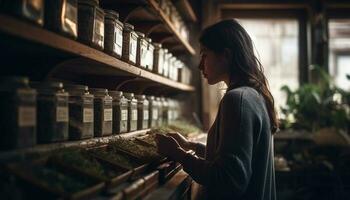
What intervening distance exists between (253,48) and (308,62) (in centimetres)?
391

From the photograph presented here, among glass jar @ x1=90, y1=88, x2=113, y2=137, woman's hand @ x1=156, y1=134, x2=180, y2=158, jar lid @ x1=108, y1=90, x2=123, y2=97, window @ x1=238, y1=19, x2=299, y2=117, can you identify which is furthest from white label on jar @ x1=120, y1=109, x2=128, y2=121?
window @ x1=238, y1=19, x2=299, y2=117

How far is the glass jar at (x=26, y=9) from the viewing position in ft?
4.06

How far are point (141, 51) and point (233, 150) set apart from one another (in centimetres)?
118

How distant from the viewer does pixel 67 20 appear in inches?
62.4

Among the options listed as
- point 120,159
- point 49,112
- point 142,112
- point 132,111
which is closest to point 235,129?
point 120,159

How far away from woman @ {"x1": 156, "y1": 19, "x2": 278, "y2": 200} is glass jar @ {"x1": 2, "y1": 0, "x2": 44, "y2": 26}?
2.51 feet

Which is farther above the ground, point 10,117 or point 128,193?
point 10,117

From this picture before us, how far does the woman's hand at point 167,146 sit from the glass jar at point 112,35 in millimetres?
420

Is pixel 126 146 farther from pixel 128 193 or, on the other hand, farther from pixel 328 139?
pixel 328 139

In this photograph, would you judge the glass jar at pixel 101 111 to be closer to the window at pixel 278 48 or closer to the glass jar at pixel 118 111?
the glass jar at pixel 118 111

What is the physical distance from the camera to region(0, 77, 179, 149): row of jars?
1383mm

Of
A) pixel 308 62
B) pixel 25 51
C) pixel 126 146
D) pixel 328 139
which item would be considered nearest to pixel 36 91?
pixel 25 51

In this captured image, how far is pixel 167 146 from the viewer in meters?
2.05

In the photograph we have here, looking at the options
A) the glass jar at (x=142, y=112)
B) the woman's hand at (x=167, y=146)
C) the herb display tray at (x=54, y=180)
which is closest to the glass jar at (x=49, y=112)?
the herb display tray at (x=54, y=180)
